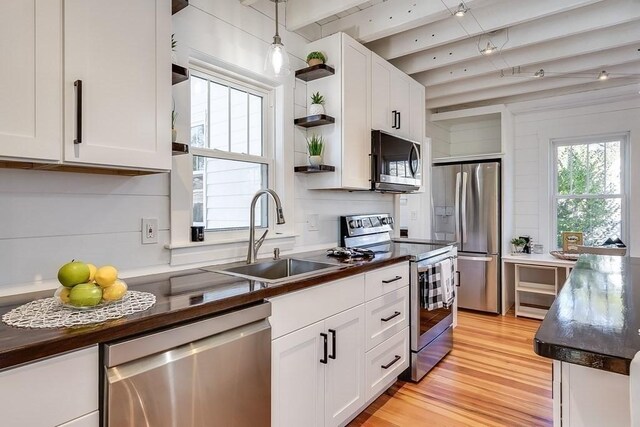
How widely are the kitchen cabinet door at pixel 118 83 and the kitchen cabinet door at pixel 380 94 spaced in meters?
1.68

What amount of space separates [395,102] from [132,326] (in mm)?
2698

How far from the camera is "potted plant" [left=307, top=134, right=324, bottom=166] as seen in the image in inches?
98.0

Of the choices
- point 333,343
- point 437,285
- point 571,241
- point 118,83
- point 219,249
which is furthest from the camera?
point 571,241

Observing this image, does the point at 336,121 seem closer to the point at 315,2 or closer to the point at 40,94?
the point at 315,2

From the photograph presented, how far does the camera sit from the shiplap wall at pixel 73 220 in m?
1.37

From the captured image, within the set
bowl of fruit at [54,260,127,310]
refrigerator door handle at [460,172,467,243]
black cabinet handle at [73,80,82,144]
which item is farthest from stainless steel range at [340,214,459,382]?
black cabinet handle at [73,80,82,144]

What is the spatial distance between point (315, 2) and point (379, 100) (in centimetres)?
87

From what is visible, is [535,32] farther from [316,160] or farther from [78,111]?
[78,111]

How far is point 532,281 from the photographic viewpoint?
4422 mm

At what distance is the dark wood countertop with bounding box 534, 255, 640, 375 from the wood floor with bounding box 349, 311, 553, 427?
40.3 inches

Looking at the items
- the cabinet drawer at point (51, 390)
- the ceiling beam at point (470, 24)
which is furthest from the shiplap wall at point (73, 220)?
the ceiling beam at point (470, 24)

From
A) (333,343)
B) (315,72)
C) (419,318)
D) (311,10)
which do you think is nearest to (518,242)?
(419,318)

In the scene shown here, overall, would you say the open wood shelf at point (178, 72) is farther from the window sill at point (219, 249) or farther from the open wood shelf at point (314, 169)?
the open wood shelf at point (314, 169)

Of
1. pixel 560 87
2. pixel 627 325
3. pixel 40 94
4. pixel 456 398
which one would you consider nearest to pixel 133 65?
pixel 40 94
